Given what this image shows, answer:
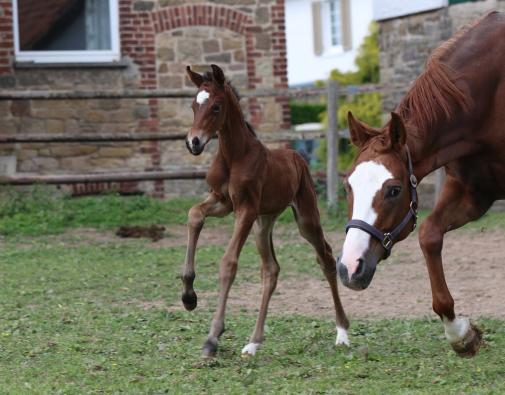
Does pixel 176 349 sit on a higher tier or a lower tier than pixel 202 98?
lower

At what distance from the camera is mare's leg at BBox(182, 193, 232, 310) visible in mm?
7016

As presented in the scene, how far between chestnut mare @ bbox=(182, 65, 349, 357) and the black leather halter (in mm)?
1422

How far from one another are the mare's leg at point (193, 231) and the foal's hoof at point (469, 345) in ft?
5.47

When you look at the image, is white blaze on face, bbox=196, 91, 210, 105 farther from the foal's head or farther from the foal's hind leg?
the foal's head

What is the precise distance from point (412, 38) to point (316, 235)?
9.61 metres

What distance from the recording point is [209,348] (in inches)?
268

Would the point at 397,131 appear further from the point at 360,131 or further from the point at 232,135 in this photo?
the point at 232,135

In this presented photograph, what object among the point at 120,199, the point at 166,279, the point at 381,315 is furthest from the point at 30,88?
the point at 381,315

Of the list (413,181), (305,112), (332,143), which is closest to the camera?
(413,181)

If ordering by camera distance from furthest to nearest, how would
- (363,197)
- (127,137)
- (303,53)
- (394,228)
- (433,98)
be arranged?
(303,53)
(127,137)
(433,98)
(394,228)
(363,197)

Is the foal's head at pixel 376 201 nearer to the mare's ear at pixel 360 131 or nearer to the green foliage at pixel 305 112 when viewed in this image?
the mare's ear at pixel 360 131

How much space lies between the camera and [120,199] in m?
14.5

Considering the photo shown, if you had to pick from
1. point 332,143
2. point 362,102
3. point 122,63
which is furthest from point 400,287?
point 362,102

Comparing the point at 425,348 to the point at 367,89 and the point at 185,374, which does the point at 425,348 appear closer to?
the point at 185,374
